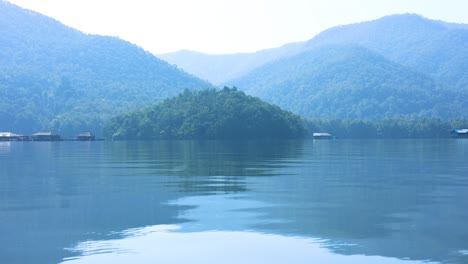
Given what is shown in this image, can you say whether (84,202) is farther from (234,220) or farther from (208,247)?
(208,247)

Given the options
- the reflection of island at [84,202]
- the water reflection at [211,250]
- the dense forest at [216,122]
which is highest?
the dense forest at [216,122]

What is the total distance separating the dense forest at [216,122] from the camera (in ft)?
582

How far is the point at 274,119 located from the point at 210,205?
154960 millimetres

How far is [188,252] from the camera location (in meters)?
17.7

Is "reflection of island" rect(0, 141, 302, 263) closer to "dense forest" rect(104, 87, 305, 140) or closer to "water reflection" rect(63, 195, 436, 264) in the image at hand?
"water reflection" rect(63, 195, 436, 264)

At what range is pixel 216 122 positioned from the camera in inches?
6993

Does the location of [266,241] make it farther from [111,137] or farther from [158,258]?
[111,137]

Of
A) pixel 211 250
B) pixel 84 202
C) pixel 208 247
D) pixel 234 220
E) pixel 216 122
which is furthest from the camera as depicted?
pixel 216 122

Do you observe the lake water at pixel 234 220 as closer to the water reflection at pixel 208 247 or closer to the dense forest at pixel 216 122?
the water reflection at pixel 208 247

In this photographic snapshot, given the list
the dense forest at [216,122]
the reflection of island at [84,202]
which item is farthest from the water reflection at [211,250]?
the dense forest at [216,122]

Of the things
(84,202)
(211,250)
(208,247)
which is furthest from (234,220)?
(84,202)

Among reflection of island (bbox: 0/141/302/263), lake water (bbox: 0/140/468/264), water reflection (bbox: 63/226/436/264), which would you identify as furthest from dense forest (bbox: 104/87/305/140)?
water reflection (bbox: 63/226/436/264)

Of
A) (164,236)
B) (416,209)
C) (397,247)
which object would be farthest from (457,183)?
(164,236)

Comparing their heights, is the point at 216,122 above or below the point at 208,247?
above
